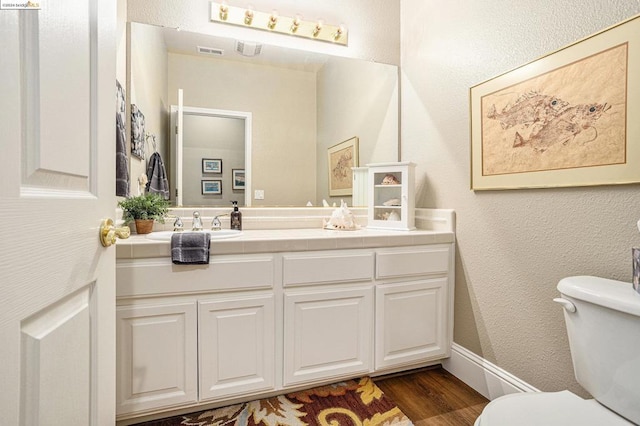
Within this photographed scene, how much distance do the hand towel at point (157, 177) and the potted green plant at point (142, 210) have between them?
0.15 m

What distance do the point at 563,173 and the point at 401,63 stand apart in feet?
5.00

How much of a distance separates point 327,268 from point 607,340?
107cm

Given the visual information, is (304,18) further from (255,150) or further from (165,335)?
(165,335)

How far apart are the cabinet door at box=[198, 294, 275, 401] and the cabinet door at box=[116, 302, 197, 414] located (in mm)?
52

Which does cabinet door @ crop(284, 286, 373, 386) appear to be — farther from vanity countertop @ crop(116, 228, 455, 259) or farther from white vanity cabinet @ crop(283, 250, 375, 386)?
vanity countertop @ crop(116, 228, 455, 259)

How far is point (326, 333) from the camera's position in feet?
5.56

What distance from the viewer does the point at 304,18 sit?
229 centimetres

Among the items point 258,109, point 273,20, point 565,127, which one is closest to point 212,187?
point 258,109

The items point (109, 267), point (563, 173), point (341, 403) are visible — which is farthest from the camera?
point (341, 403)

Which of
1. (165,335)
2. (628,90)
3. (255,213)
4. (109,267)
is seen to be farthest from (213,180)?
(628,90)

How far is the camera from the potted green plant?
1716 millimetres

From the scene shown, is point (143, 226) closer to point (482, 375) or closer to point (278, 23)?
point (278, 23)

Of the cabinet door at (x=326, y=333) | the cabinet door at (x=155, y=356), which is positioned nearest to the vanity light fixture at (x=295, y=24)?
the cabinet door at (x=326, y=333)

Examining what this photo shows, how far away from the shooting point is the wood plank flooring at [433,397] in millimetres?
1592
